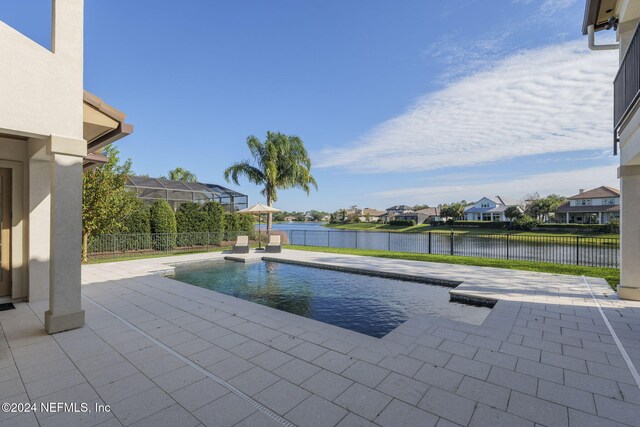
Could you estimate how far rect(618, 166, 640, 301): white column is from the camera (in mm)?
5664

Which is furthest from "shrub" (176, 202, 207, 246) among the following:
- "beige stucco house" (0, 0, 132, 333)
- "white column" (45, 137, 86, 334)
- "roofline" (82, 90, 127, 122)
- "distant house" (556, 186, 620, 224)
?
"distant house" (556, 186, 620, 224)

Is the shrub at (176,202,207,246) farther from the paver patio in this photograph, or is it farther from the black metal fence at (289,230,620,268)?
the paver patio

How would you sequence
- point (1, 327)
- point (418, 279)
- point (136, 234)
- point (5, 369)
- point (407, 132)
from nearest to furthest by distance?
point (5, 369)
point (1, 327)
point (418, 279)
point (136, 234)
point (407, 132)

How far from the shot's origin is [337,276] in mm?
9023

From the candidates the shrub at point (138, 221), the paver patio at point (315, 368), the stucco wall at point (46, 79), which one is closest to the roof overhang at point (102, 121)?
the stucco wall at point (46, 79)

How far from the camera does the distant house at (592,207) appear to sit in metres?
36.4

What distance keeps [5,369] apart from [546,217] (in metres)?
56.9

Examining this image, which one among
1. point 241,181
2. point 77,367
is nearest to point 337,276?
point 77,367

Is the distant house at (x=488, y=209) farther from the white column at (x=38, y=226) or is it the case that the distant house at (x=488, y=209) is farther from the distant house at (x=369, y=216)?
the white column at (x=38, y=226)

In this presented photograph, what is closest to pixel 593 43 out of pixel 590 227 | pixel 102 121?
pixel 102 121

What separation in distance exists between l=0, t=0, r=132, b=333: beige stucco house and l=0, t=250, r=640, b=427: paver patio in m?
0.92

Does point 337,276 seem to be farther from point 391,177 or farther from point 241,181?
point 391,177

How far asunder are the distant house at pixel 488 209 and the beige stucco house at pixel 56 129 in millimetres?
58733

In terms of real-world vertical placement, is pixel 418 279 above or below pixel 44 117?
below
